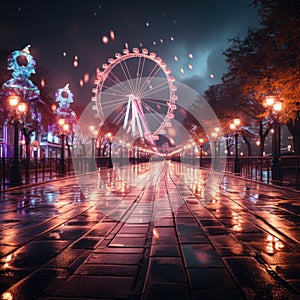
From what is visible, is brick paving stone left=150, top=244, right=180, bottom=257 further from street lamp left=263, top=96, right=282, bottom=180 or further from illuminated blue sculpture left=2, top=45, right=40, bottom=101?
illuminated blue sculpture left=2, top=45, right=40, bottom=101

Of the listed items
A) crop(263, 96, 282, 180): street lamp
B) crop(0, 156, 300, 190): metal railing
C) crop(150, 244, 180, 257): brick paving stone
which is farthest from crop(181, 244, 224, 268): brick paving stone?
crop(263, 96, 282, 180): street lamp

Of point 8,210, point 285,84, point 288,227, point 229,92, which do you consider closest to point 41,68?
point 229,92

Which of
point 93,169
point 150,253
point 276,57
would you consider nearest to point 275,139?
point 276,57

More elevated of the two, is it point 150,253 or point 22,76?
point 22,76

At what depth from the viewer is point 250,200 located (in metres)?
13.3

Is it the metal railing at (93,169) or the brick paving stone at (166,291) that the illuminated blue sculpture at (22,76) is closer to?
the metal railing at (93,169)

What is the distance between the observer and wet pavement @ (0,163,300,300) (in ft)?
14.5

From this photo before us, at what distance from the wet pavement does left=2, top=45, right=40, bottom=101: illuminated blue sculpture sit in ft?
108

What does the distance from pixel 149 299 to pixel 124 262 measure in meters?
1.50

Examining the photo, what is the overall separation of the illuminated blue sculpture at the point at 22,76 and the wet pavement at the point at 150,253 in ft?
108

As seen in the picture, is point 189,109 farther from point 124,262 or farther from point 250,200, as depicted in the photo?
point 124,262

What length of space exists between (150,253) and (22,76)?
148ft

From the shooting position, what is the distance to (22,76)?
46.2 m

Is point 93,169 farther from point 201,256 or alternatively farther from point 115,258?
point 201,256
